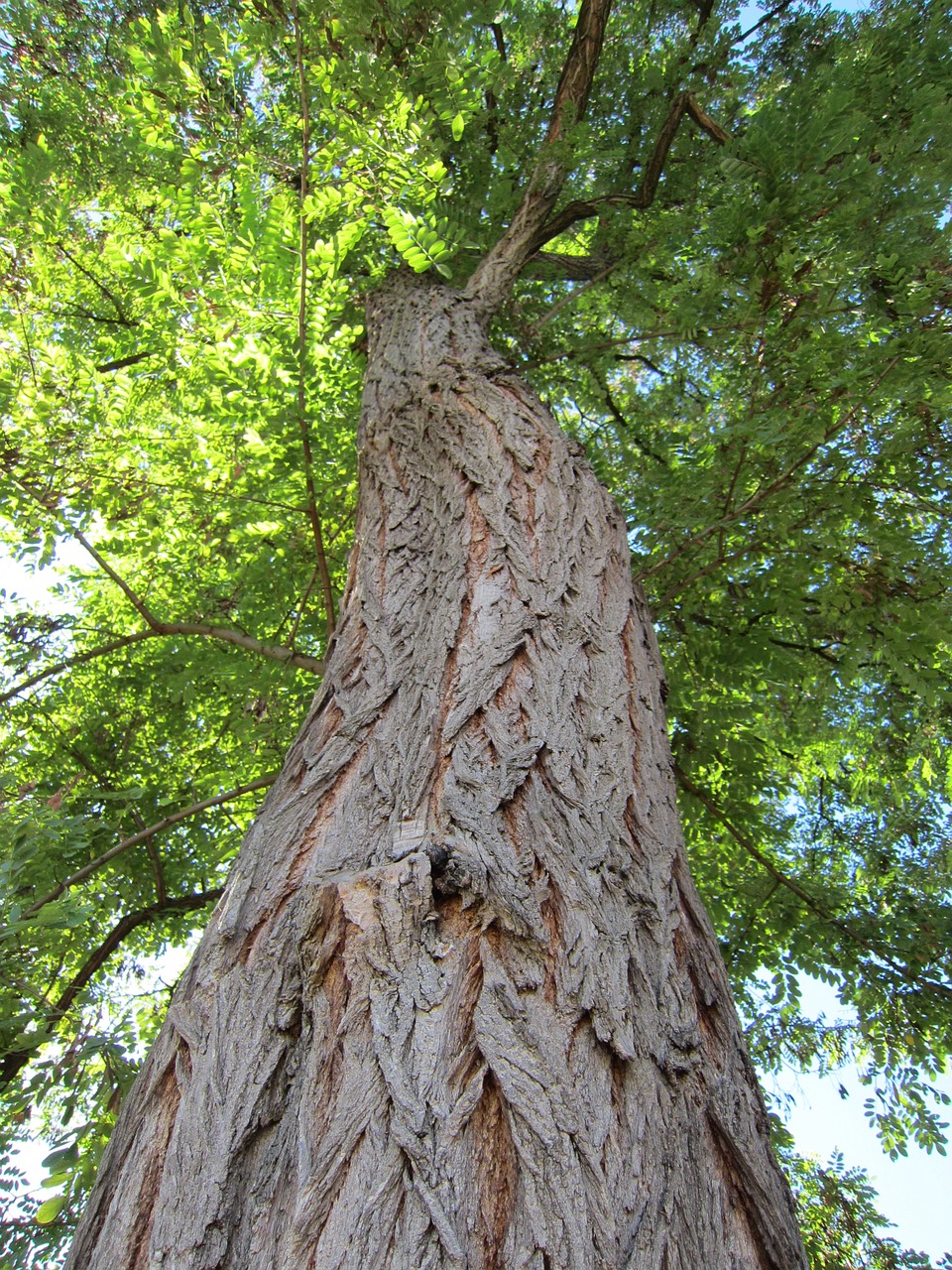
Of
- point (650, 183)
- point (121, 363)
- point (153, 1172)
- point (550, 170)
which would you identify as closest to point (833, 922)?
point (153, 1172)

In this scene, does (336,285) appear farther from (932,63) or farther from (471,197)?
(932,63)

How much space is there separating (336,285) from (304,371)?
0.54m

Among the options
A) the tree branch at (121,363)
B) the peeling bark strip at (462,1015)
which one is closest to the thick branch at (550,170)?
the tree branch at (121,363)

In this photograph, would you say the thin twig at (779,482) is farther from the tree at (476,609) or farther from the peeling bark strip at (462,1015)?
the peeling bark strip at (462,1015)

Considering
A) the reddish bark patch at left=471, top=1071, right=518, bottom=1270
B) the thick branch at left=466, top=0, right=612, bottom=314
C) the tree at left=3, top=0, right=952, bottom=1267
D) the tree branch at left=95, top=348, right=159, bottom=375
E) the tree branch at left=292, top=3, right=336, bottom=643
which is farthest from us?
the thick branch at left=466, top=0, right=612, bottom=314

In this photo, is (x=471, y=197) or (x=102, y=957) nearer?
(x=102, y=957)

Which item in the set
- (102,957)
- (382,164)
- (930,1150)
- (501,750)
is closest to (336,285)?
(382,164)

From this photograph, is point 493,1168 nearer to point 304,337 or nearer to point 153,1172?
point 153,1172

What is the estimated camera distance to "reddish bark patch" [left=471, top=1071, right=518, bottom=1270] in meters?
0.88

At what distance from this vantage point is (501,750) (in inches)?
60.4

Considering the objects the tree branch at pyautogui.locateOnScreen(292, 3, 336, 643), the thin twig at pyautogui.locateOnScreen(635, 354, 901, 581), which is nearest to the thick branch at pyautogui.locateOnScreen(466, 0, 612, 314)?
the tree branch at pyautogui.locateOnScreen(292, 3, 336, 643)

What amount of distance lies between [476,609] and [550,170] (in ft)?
12.6

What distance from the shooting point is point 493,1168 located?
94 centimetres

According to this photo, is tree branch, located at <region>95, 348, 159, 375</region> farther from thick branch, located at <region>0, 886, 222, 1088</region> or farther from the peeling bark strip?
the peeling bark strip
